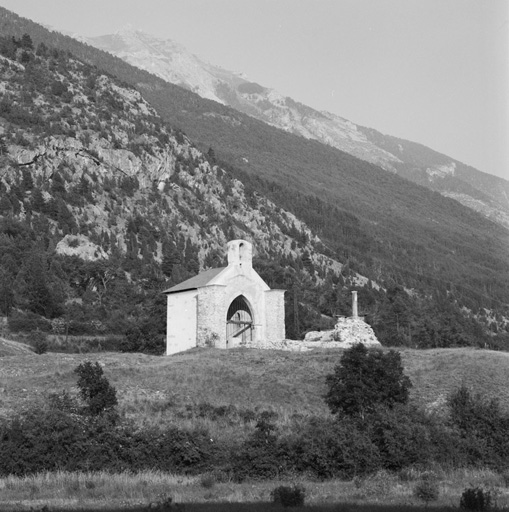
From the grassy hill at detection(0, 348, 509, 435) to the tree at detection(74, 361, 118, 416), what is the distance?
1425 mm

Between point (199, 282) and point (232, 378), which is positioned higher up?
point (199, 282)

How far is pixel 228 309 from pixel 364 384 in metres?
22.6

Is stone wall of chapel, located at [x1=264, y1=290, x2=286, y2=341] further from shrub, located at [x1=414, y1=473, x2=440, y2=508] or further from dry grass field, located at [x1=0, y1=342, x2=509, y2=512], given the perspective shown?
shrub, located at [x1=414, y1=473, x2=440, y2=508]

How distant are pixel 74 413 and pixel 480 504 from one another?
15002 mm

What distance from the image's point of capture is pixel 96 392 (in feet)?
88.7

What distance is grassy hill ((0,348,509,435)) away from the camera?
96.4ft

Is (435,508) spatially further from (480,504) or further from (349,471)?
(349,471)

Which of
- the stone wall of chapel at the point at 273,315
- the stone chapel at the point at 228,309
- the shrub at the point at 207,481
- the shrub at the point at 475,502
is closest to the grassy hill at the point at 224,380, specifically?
the stone chapel at the point at 228,309

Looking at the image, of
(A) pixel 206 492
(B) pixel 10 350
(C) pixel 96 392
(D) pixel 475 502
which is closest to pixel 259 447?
(A) pixel 206 492

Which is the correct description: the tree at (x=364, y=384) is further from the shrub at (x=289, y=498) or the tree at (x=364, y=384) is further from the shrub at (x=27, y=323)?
the shrub at (x=27, y=323)

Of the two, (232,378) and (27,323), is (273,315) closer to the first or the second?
(232,378)

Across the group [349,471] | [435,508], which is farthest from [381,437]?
[435,508]

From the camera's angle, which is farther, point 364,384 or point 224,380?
point 224,380

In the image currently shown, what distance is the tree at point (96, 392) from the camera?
26188 millimetres
